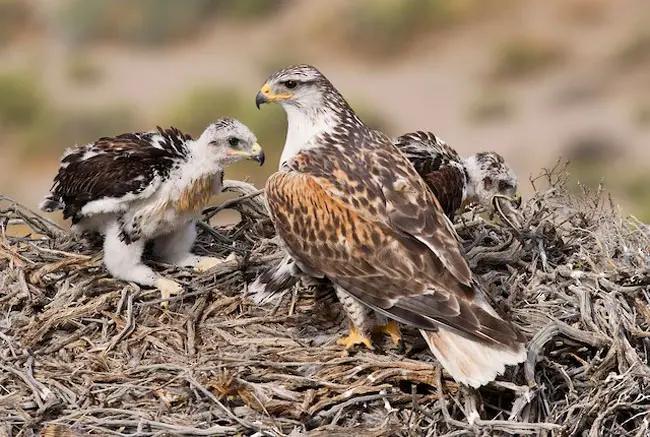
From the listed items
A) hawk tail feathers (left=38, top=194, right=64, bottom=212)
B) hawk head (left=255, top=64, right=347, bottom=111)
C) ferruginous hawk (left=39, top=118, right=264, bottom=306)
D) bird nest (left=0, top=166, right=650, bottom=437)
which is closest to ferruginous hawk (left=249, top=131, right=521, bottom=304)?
bird nest (left=0, top=166, right=650, bottom=437)

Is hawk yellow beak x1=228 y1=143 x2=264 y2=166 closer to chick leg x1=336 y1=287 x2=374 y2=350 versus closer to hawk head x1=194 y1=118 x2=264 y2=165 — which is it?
hawk head x1=194 y1=118 x2=264 y2=165

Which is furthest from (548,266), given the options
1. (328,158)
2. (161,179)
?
(161,179)

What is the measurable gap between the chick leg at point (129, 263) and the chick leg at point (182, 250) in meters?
0.25

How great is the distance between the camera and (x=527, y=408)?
3.87m

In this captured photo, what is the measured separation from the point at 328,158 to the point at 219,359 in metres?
1.04

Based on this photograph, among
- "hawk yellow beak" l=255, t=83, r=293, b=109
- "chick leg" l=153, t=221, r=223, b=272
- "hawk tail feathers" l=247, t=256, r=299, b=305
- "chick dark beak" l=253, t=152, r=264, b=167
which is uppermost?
"hawk yellow beak" l=255, t=83, r=293, b=109

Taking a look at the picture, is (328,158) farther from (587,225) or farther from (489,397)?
(587,225)

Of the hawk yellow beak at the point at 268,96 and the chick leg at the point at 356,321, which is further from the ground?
the hawk yellow beak at the point at 268,96

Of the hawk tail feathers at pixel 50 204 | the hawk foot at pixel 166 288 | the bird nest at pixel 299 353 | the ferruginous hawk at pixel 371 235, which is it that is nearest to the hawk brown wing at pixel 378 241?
the ferruginous hawk at pixel 371 235

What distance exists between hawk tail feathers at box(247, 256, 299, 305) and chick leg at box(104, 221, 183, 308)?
402mm

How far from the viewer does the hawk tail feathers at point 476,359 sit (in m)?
3.61

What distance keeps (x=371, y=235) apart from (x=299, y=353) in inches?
27.5

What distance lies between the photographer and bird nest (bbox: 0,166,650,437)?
12.7ft

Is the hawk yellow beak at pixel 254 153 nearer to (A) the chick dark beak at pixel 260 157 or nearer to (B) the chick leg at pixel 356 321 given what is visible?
(A) the chick dark beak at pixel 260 157
